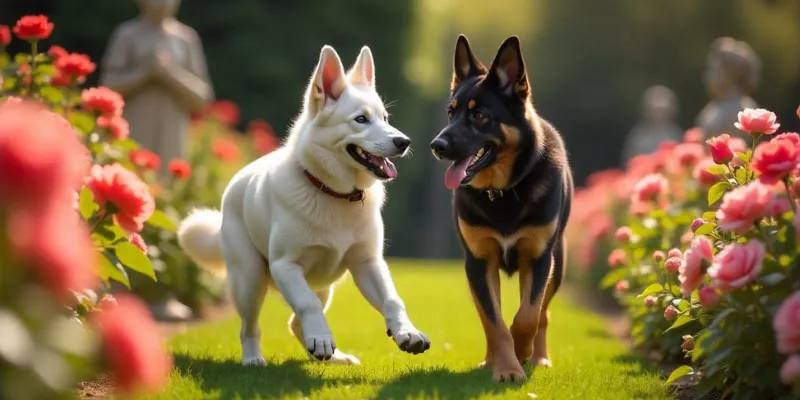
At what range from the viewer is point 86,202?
477 cm

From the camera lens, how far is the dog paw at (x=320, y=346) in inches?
195

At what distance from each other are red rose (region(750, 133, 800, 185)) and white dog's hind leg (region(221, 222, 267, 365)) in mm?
3002

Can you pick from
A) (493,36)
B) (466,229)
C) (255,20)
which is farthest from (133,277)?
(493,36)

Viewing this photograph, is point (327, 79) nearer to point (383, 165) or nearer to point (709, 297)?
point (383, 165)

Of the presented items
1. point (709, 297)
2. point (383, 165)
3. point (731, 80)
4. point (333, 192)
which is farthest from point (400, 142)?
point (731, 80)

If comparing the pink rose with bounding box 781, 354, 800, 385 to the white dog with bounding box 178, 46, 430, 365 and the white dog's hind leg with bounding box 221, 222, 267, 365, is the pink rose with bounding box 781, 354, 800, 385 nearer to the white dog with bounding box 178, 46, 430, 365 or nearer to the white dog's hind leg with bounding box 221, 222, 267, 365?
the white dog with bounding box 178, 46, 430, 365

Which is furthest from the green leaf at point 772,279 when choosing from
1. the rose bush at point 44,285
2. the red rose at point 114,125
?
the red rose at point 114,125

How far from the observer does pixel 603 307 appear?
13.6 m

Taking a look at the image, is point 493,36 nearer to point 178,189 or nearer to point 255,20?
point 255,20

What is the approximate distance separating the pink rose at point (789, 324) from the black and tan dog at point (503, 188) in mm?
1906

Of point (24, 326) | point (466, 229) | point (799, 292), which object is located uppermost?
point (24, 326)

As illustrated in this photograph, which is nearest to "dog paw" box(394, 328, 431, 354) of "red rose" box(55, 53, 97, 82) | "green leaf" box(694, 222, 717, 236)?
"green leaf" box(694, 222, 717, 236)

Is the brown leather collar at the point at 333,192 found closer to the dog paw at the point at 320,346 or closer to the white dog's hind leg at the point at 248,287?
the white dog's hind leg at the point at 248,287

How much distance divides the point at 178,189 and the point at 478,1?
3193 centimetres
